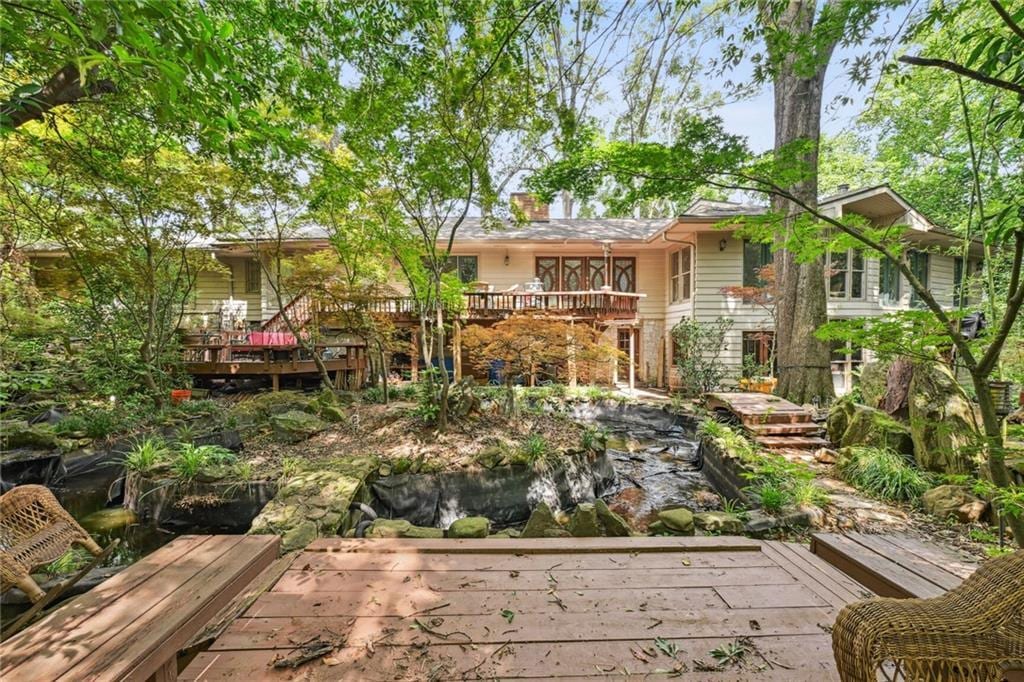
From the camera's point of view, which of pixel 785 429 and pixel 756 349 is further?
pixel 756 349

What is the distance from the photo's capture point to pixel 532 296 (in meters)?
11.2

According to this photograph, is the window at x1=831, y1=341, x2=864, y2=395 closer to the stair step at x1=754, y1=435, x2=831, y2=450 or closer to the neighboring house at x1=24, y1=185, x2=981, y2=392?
the neighboring house at x1=24, y1=185, x2=981, y2=392

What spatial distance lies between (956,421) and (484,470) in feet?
17.6

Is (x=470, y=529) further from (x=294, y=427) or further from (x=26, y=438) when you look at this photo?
(x=26, y=438)

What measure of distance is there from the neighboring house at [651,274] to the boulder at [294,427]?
192 inches

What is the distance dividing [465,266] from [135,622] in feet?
40.9

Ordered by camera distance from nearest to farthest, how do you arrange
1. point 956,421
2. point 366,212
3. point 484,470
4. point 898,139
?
point 956,421 → point 484,470 → point 366,212 → point 898,139

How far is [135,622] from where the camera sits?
1.43 m

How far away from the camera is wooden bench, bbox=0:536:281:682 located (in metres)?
1.23

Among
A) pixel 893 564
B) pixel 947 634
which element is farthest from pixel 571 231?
pixel 947 634

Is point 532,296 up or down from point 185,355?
up

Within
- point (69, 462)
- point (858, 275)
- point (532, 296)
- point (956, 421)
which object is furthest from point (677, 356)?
point (69, 462)

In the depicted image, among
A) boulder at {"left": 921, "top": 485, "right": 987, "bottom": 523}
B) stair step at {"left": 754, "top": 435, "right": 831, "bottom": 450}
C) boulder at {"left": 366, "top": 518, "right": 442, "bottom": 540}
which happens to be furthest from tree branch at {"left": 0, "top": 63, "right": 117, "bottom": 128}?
stair step at {"left": 754, "top": 435, "right": 831, "bottom": 450}

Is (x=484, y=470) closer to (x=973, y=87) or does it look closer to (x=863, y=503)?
(x=863, y=503)
